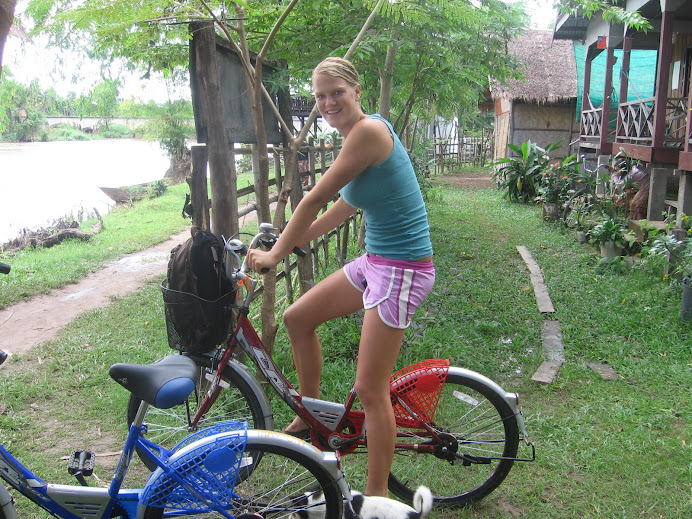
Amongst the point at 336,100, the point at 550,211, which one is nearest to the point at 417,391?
the point at 336,100

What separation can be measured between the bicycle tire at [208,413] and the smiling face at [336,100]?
127 centimetres

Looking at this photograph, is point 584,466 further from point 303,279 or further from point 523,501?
point 303,279

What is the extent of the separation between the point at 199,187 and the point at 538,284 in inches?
169

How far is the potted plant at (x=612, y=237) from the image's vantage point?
707cm

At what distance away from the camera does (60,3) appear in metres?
3.31

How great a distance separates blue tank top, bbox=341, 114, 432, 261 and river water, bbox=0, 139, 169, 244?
10.4 m

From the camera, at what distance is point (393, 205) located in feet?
7.66

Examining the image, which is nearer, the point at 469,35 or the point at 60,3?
the point at 60,3

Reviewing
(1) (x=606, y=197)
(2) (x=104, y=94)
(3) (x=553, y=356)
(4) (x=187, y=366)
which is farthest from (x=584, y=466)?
(2) (x=104, y=94)

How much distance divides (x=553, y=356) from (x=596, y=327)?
0.81 m

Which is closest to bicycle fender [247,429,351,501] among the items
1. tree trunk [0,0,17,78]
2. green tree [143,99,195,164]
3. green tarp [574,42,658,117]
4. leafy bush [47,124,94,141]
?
tree trunk [0,0,17,78]

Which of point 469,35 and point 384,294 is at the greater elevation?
point 469,35

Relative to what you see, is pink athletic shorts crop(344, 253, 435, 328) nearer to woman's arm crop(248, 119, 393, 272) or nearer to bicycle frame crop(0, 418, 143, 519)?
woman's arm crop(248, 119, 393, 272)

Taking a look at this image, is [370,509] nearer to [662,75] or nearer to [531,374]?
[531,374]
